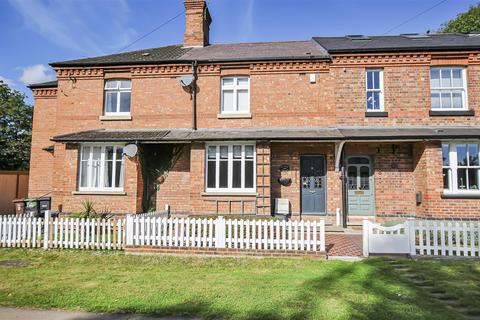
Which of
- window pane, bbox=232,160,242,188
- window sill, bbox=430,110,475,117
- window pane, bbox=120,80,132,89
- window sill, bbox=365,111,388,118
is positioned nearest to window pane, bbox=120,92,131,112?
window pane, bbox=120,80,132,89

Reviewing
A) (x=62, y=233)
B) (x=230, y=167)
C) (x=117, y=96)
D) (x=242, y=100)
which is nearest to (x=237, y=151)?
(x=230, y=167)

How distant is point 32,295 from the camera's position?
5.44 m

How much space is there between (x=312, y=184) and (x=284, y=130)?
252 centimetres

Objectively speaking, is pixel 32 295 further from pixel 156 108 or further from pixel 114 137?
pixel 156 108

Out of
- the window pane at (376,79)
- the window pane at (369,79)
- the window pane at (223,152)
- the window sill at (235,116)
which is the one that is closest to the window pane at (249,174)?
the window pane at (223,152)

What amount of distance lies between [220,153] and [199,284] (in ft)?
25.6

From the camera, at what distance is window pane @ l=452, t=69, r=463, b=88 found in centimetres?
1298

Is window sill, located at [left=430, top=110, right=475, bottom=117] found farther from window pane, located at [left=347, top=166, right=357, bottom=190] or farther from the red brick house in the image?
window pane, located at [left=347, top=166, right=357, bottom=190]

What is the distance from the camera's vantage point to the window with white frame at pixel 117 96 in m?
14.7

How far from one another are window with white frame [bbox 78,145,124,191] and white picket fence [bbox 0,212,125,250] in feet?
13.7

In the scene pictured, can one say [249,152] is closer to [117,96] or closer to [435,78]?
[117,96]

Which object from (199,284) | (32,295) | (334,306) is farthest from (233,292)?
(32,295)

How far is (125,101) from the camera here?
14688 mm

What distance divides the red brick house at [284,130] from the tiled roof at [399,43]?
0.07m
